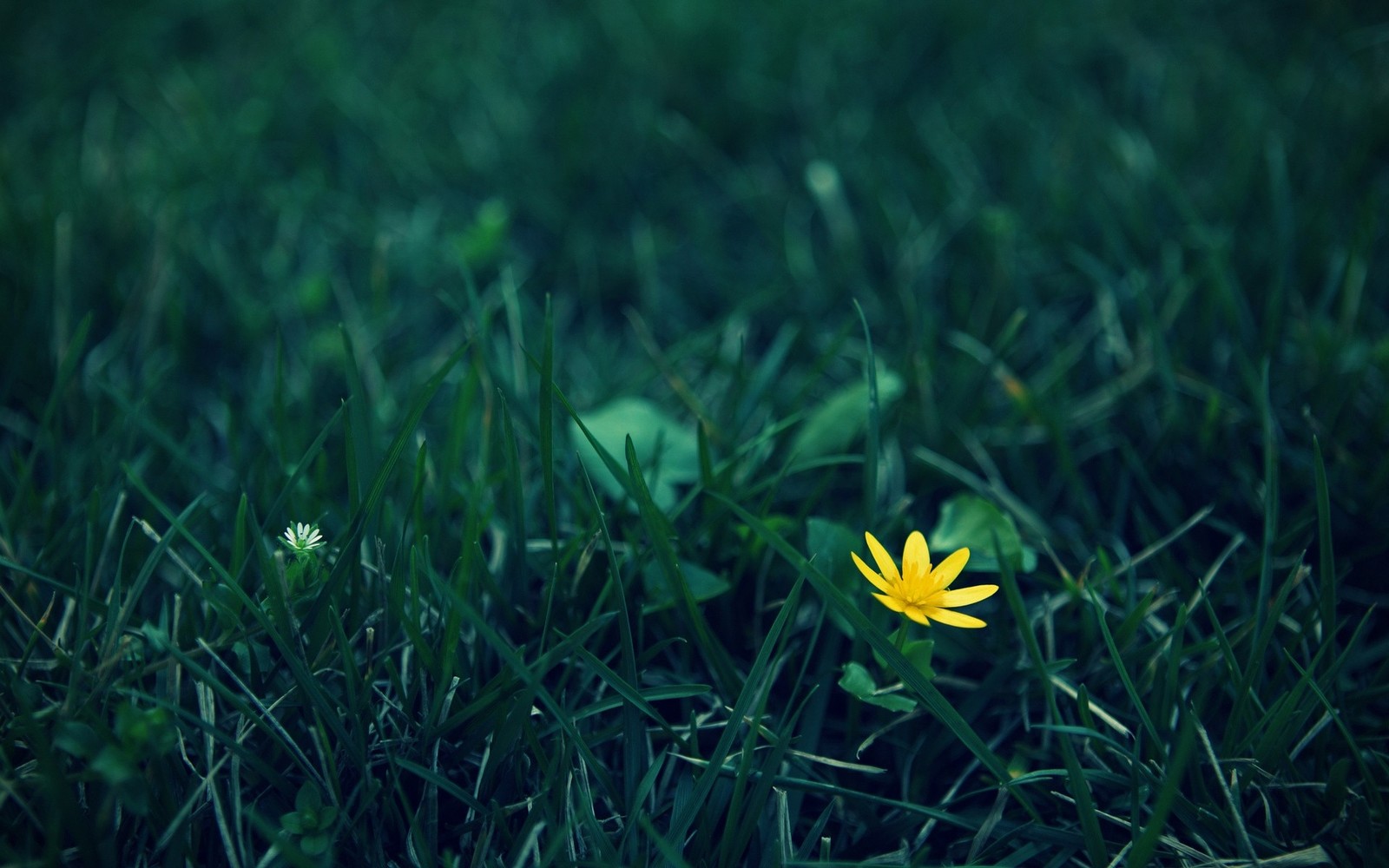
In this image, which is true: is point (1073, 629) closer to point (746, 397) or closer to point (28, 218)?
point (746, 397)

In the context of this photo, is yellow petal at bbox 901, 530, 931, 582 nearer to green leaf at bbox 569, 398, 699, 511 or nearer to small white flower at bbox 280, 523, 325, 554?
green leaf at bbox 569, 398, 699, 511

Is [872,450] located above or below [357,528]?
below

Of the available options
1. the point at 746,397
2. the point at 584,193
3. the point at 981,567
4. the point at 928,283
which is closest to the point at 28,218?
the point at 584,193

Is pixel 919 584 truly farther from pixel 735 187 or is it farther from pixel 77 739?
pixel 735 187

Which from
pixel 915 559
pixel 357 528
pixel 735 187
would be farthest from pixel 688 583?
pixel 735 187

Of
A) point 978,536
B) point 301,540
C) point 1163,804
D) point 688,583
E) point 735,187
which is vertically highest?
point 735,187

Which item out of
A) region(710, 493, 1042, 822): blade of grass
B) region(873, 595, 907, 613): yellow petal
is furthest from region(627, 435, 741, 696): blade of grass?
region(873, 595, 907, 613): yellow petal
